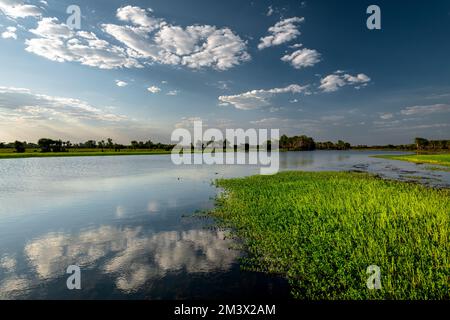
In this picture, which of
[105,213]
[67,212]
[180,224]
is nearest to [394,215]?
[180,224]

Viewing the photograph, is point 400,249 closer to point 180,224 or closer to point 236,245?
point 236,245

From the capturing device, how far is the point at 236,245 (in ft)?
44.2

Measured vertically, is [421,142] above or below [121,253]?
above

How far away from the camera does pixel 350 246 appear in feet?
35.0

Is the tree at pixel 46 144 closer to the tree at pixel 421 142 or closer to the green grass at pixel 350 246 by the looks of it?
the green grass at pixel 350 246

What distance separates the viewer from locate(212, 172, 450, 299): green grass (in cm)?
811

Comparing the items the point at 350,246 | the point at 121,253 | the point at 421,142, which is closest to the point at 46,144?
the point at 121,253

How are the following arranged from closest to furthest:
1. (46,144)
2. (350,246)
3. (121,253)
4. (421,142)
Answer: (350,246) → (121,253) → (46,144) → (421,142)

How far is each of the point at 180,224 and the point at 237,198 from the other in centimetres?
785

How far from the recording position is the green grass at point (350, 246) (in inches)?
319

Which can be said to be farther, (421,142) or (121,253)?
(421,142)

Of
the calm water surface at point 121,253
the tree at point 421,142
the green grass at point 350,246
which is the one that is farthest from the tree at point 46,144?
the tree at point 421,142

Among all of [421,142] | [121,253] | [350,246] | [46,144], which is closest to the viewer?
[350,246]

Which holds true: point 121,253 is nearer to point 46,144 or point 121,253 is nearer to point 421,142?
point 46,144
